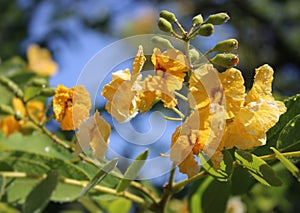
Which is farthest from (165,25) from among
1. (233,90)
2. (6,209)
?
(6,209)

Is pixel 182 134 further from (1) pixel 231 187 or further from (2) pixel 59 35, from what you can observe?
(2) pixel 59 35

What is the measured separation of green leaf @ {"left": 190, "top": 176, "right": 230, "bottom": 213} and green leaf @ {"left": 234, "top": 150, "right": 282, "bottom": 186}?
0.35 m

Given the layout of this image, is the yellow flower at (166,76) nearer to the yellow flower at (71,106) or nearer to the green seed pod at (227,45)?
the green seed pod at (227,45)

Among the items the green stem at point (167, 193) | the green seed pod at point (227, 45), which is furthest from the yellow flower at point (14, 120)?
the green seed pod at point (227, 45)

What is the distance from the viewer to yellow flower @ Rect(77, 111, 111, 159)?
1.02 m

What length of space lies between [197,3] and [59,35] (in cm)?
111

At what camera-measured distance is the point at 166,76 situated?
94 cm

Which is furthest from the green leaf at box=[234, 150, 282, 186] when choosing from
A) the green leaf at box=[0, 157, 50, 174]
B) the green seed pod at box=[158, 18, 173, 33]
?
the green leaf at box=[0, 157, 50, 174]

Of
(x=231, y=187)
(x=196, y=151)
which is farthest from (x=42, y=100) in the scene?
(x=196, y=151)

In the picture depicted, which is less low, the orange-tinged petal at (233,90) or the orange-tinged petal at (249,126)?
the orange-tinged petal at (233,90)

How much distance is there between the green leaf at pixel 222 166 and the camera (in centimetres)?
95

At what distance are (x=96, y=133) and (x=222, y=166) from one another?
9.1 inches

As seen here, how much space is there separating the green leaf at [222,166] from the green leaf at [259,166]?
0.02m

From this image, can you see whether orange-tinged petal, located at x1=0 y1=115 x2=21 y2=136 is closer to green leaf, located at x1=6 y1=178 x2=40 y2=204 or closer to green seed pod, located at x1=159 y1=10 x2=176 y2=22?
green leaf, located at x1=6 y1=178 x2=40 y2=204
